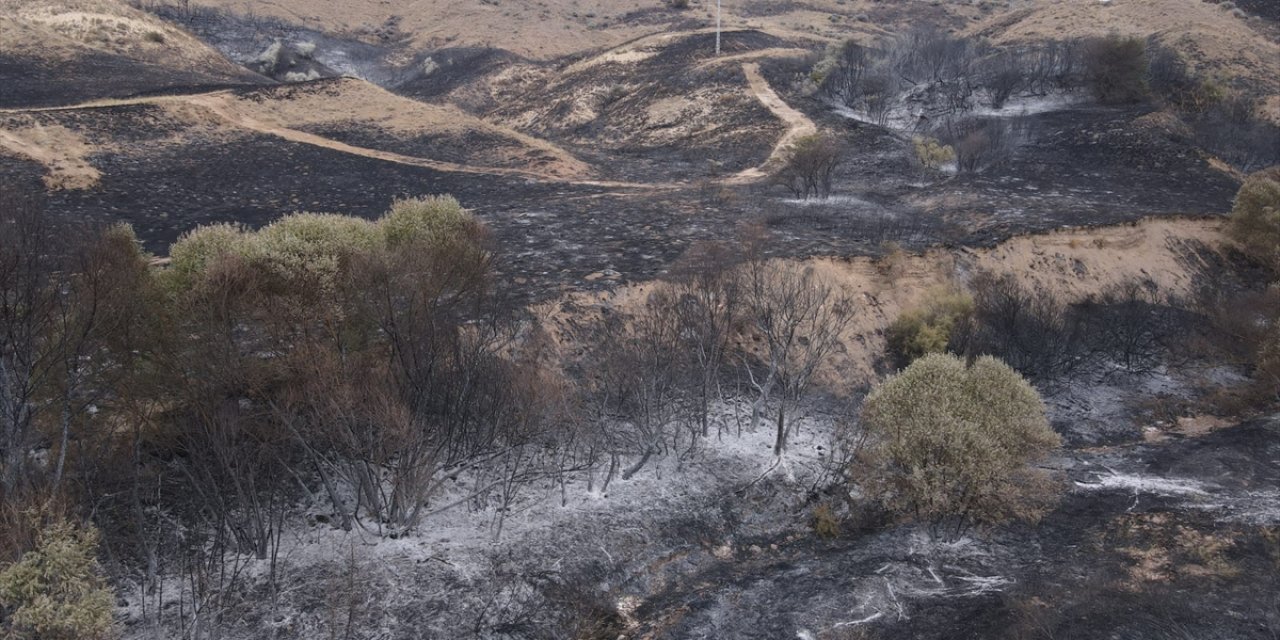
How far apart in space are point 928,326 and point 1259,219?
1421cm

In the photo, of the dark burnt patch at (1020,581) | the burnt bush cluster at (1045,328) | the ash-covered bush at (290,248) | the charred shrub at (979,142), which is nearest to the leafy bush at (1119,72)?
the charred shrub at (979,142)

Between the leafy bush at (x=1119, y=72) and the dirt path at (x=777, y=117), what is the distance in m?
14.8

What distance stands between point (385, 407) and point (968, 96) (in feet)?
129

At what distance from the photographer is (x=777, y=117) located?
38.9m

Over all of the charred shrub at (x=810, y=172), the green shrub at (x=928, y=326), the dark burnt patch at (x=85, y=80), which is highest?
the dark burnt patch at (x=85, y=80)

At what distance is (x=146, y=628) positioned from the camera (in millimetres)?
9492

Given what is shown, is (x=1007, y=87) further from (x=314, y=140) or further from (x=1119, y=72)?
(x=314, y=140)

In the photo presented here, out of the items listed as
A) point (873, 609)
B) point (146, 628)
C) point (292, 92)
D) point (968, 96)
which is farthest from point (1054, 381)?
point (292, 92)

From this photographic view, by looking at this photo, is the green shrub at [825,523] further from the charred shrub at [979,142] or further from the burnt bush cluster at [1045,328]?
the charred shrub at [979,142]

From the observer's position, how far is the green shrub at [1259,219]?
2403 cm

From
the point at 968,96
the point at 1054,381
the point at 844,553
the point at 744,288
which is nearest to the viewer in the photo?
the point at 844,553

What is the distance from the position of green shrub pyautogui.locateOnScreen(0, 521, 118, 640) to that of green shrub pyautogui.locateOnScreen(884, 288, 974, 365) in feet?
57.1

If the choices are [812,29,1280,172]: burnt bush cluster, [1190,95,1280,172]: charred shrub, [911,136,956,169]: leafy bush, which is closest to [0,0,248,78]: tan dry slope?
[812,29,1280,172]: burnt bush cluster

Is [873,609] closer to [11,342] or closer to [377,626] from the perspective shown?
[377,626]
